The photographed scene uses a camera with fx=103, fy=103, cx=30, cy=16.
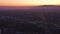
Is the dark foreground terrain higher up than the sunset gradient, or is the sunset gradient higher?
the sunset gradient

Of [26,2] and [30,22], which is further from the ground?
[26,2]

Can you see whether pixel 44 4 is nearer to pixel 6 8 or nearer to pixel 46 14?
pixel 46 14

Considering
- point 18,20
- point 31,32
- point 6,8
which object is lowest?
point 31,32

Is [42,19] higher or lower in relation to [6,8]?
lower

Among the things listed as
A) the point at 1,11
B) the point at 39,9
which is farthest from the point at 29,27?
the point at 1,11

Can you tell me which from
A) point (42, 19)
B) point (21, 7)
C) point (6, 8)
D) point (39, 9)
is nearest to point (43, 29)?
point (42, 19)

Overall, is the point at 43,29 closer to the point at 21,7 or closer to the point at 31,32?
the point at 31,32

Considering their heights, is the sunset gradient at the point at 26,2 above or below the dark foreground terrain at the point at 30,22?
above
